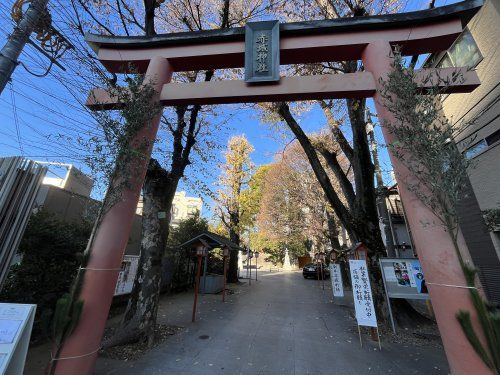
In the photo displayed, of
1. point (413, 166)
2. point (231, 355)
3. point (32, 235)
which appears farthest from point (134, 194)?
point (413, 166)

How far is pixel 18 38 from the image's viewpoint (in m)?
3.45

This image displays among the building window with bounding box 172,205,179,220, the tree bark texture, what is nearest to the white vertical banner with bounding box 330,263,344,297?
the tree bark texture

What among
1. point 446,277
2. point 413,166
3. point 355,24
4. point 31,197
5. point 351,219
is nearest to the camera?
point 446,277

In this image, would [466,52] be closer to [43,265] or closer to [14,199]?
[14,199]

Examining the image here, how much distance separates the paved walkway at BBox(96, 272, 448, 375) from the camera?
4316mm

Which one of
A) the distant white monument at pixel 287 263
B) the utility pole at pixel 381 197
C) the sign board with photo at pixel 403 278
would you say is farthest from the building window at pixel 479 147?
the distant white monument at pixel 287 263

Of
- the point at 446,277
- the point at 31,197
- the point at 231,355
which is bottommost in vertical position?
the point at 231,355

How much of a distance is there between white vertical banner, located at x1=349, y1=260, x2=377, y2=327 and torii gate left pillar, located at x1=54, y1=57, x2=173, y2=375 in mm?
5153

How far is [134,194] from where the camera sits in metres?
3.84

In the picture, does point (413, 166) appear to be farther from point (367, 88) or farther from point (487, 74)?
point (487, 74)

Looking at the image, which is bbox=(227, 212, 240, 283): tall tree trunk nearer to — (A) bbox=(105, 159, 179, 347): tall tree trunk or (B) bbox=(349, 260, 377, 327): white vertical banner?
(A) bbox=(105, 159, 179, 347): tall tree trunk

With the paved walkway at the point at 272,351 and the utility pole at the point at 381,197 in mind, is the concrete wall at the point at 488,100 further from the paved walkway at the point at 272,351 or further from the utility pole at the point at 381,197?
the paved walkway at the point at 272,351

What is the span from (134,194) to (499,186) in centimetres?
1055

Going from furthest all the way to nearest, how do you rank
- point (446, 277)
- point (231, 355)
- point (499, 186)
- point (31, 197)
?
point (499, 186) < point (231, 355) < point (31, 197) < point (446, 277)
